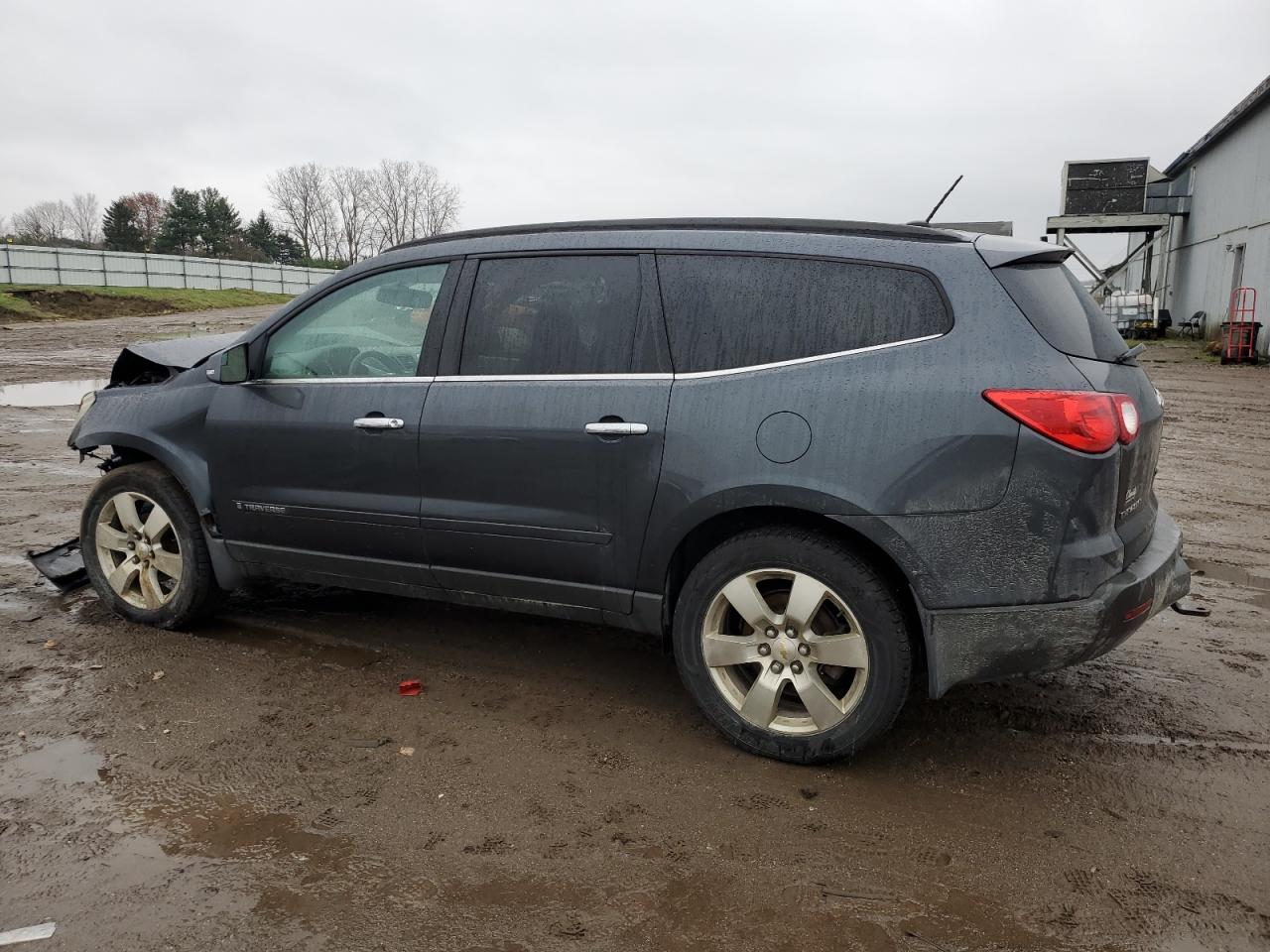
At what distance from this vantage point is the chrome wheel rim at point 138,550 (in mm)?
4664

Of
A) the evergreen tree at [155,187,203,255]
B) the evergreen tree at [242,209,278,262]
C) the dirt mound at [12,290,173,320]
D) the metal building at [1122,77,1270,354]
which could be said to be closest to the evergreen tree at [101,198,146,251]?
the evergreen tree at [155,187,203,255]

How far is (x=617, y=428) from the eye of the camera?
11.4 feet

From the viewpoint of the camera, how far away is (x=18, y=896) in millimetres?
2680

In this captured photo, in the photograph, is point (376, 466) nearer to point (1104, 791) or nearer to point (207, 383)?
point (207, 383)

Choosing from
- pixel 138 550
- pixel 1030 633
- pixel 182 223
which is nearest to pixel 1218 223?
pixel 1030 633

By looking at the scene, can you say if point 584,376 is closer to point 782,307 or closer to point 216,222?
point 782,307

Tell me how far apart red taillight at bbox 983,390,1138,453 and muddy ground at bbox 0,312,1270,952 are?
46.9 inches

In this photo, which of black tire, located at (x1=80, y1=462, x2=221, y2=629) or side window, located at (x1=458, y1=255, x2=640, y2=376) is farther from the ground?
side window, located at (x1=458, y1=255, x2=640, y2=376)

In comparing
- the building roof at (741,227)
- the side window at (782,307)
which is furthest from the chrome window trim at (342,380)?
the side window at (782,307)

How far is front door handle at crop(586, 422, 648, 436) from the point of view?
11.3ft

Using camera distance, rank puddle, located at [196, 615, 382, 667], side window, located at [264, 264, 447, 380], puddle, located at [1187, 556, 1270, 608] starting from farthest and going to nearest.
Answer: puddle, located at [1187, 556, 1270, 608] → puddle, located at [196, 615, 382, 667] → side window, located at [264, 264, 447, 380]

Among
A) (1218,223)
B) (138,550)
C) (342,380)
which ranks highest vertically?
(1218,223)

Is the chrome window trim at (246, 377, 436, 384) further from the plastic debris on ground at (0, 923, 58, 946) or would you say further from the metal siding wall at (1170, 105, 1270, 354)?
the metal siding wall at (1170, 105, 1270, 354)

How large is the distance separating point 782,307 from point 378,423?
5.59ft
